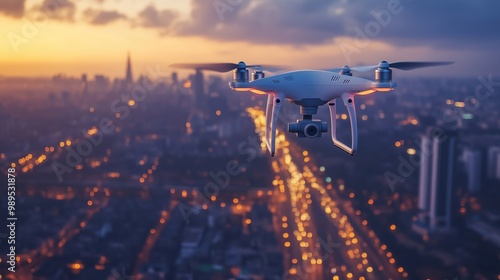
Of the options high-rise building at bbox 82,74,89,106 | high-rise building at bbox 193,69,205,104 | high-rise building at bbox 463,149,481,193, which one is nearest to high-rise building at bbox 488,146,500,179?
high-rise building at bbox 463,149,481,193

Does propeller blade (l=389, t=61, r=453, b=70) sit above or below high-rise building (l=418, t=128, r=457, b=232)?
above

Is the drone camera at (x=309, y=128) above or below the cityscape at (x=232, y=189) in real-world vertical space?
above

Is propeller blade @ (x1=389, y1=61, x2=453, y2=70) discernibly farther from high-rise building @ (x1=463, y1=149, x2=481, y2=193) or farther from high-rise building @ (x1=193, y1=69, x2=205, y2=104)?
high-rise building @ (x1=463, y1=149, x2=481, y2=193)

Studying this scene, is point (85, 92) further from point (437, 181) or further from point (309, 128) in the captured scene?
point (309, 128)

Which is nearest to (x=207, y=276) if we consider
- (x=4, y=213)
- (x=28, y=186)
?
(x=4, y=213)

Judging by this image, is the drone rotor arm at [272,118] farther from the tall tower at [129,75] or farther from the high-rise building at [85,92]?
the high-rise building at [85,92]

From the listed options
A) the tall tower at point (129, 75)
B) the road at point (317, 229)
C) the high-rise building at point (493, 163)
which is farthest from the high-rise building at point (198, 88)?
the high-rise building at point (493, 163)

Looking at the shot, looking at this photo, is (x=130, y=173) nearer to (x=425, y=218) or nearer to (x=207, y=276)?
(x=207, y=276)
